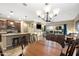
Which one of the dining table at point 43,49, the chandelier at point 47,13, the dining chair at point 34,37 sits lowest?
the dining table at point 43,49

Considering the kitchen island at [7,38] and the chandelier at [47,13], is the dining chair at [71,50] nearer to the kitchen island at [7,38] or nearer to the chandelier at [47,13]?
the chandelier at [47,13]

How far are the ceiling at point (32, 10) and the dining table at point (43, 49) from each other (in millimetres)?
476

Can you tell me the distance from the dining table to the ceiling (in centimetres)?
48

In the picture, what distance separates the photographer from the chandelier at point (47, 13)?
61.8 inches

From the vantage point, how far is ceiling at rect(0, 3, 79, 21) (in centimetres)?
154

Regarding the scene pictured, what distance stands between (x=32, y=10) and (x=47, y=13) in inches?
10.9

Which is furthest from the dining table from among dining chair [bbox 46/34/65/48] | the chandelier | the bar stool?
the chandelier

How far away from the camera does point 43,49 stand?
1.73m

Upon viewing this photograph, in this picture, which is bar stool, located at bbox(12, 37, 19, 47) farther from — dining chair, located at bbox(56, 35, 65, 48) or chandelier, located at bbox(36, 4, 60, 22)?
dining chair, located at bbox(56, 35, 65, 48)

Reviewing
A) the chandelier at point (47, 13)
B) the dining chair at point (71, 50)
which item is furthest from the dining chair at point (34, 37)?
the dining chair at point (71, 50)

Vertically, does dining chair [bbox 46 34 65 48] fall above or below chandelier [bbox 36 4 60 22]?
below

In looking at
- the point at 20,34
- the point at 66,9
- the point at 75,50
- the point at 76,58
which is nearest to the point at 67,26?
the point at 66,9

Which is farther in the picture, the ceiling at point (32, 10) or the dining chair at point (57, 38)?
the dining chair at point (57, 38)

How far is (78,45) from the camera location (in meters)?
1.59
